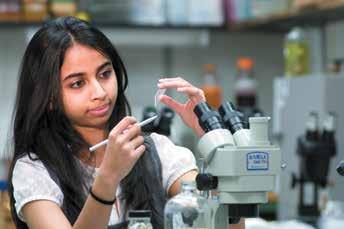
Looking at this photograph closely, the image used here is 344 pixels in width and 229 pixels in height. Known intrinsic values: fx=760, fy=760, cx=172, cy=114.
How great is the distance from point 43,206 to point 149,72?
2737 mm

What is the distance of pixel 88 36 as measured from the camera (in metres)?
1.66

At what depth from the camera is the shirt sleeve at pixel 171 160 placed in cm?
174

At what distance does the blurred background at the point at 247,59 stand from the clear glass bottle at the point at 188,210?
174 cm

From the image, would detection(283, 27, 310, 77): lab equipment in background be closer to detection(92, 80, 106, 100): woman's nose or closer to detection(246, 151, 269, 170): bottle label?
detection(92, 80, 106, 100): woman's nose

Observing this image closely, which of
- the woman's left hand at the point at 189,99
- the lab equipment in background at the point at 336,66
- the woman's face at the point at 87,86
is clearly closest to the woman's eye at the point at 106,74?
the woman's face at the point at 87,86

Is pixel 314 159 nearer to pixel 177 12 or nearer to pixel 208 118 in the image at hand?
pixel 177 12

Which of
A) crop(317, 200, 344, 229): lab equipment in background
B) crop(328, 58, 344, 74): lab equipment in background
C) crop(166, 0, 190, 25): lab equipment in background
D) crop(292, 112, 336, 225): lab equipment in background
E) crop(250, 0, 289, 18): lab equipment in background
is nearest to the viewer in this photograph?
crop(317, 200, 344, 229): lab equipment in background

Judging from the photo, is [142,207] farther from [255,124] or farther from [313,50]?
[313,50]

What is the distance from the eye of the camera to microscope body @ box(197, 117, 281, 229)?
131cm

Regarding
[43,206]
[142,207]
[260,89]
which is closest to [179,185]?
[142,207]

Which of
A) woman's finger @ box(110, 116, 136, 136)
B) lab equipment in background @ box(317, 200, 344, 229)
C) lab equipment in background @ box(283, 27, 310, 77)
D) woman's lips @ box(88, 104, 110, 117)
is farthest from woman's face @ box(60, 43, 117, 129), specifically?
lab equipment in background @ box(283, 27, 310, 77)

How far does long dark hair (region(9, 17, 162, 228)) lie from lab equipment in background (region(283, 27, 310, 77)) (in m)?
2.23

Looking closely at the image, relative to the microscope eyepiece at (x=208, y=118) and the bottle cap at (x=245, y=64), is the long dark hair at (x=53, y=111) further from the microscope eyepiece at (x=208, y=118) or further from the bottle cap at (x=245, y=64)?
the bottle cap at (x=245, y=64)

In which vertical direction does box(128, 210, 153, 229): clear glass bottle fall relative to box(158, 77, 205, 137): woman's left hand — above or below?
below
